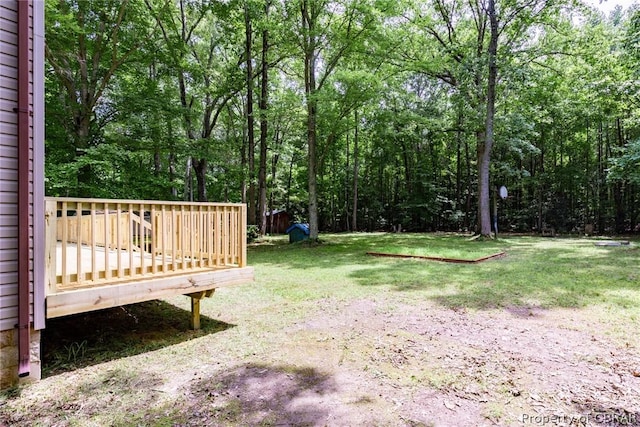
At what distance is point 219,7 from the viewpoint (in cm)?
1259

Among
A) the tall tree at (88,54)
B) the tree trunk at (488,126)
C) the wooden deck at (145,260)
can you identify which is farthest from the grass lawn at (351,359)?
the tree trunk at (488,126)

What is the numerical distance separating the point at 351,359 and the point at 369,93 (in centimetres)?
1048

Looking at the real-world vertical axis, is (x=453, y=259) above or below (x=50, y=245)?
below

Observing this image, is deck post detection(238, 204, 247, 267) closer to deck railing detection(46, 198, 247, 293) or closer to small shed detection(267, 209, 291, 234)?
deck railing detection(46, 198, 247, 293)

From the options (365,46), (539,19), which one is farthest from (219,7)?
(539,19)

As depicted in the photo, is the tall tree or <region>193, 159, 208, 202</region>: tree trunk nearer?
the tall tree

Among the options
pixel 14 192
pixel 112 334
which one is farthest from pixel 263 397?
pixel 14 192

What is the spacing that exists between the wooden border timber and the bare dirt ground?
1.67ft

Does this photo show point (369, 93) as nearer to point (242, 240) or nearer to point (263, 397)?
point (242, 240)

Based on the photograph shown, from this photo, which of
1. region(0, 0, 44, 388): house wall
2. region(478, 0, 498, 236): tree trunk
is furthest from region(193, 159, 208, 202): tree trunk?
region(0, 0, 44, 388): house wall

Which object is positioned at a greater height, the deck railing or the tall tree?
the tall tree

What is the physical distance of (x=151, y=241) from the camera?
384 cm

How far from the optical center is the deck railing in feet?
9.91

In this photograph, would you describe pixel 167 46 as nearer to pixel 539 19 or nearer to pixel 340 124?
pixel 340 124
